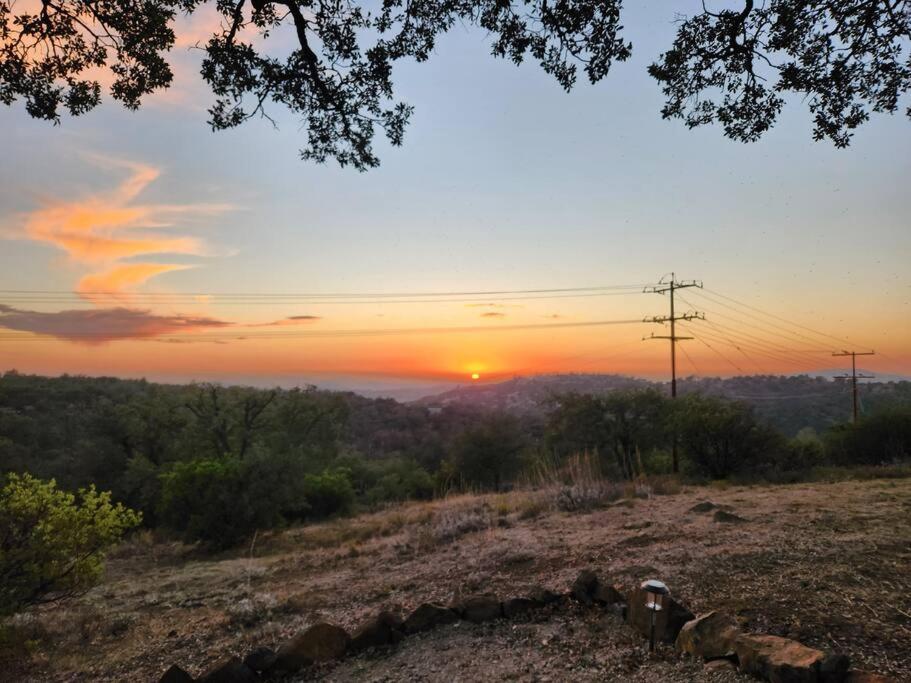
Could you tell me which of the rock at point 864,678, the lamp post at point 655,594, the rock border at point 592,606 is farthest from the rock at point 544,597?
the rock at point 864,678

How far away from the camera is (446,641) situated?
4461mm

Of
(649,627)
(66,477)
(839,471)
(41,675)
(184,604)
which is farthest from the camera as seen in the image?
(66,477)

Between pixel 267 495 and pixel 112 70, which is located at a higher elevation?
pixel 112 70

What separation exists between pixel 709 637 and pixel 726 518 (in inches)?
201

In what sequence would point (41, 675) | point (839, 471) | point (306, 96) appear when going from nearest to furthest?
point (41, 675) < point (306, 96) < point (839, 471)

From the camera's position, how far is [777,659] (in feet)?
10.3

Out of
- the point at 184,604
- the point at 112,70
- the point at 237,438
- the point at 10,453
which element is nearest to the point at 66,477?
the point at 10,453

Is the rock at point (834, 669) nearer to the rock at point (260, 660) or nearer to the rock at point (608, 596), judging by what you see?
the rock at point (608, 596)

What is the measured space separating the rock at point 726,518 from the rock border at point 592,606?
4.03 m

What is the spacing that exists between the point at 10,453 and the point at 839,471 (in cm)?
3383

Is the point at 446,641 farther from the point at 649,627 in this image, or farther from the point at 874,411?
the point at 874,411

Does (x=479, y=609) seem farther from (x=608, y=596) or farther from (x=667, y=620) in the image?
(x=667, y=620)

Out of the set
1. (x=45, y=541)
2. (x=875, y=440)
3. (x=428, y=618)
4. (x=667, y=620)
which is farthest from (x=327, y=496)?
(x=875, y=440)

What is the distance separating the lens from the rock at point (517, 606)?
4812 millimetres
